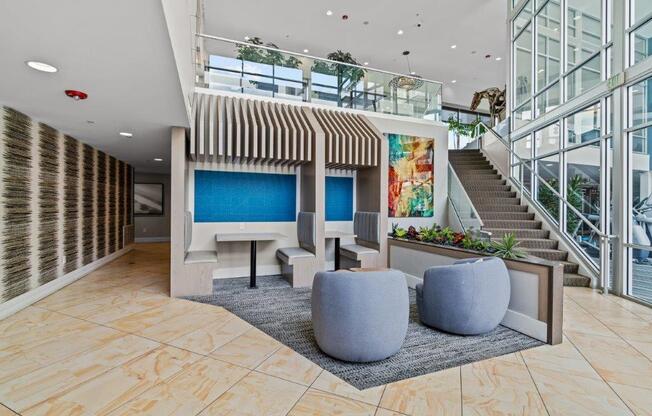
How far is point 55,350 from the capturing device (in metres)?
2.99

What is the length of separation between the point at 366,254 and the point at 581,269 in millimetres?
3838

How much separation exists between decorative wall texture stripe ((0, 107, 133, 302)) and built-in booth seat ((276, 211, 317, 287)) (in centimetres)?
350

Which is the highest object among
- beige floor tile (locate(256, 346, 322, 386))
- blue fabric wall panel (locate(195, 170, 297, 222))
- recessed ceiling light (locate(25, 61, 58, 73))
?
recessed ceiling light (locate(25, 61, 58, 73))

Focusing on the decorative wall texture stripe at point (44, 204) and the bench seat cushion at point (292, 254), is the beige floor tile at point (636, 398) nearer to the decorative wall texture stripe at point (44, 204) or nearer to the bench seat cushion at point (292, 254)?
the bench seat cushion at point (292, 254)

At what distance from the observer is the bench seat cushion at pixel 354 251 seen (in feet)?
19.7

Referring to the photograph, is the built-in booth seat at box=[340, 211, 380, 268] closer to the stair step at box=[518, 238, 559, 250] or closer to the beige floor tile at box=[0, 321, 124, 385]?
the stair step at box=[518, 238, 559, 250]

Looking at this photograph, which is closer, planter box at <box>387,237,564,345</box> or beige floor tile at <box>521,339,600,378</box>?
beige floor tile at <box>521,339,600,378</box>

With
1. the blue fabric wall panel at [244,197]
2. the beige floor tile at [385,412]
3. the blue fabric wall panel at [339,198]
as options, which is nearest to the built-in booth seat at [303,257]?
the blue fabric wall panel at [244,197]

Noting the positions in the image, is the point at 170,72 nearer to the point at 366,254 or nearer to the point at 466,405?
the point at 466,405

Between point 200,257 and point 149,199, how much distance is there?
25.1 ft

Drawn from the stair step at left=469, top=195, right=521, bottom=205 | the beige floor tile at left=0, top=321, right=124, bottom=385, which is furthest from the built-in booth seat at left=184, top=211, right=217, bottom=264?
the stair step at left=469, top=195, right=521, bottom=205

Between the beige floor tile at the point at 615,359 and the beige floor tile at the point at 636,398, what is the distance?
3.3 inches

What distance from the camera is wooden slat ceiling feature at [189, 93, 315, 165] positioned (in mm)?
5129

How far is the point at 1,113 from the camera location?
373 cm
